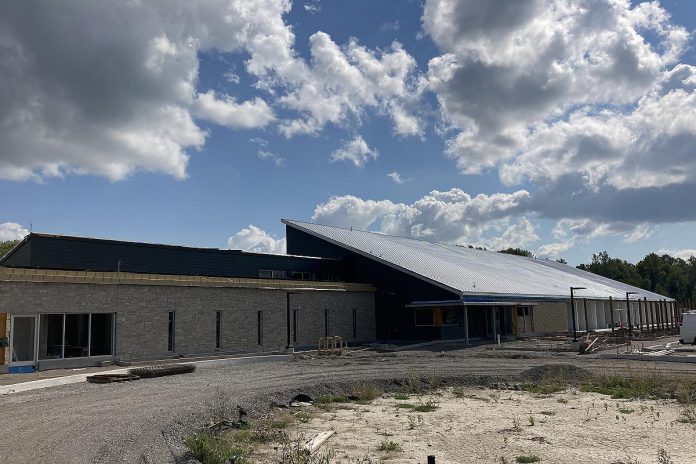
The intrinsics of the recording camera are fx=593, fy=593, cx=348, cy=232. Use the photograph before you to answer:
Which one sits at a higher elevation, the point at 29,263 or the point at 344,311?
the point at 29,263

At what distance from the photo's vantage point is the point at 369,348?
119 feet

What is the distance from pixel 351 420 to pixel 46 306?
15.5 m

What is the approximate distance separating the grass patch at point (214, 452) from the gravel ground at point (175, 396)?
1.07 ft

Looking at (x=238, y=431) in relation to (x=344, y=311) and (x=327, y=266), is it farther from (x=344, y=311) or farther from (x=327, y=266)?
(x=327, y=266)

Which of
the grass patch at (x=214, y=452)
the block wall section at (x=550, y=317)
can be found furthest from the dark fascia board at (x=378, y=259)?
the grass patch at (x=214, y=452)

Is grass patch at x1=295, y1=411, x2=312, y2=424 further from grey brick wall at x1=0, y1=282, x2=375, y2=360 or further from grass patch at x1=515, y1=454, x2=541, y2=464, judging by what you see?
grey brick wall at x1=0, y1=282, x2=375, y2=360

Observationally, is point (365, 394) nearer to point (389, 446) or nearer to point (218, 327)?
point (389, 446)

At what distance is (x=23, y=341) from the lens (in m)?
23.2

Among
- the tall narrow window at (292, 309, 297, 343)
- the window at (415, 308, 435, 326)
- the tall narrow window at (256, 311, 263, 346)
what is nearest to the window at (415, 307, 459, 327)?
the window at (415, 308, 435, 326)

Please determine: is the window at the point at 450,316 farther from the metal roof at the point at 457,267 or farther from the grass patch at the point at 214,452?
the grass patch at the point at 214,452

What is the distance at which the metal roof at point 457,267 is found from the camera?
1607 inches

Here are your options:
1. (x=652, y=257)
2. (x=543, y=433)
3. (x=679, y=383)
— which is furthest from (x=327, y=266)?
(x=652, y=257)

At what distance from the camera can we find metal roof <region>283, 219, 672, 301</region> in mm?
40812

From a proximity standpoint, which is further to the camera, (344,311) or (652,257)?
(652,257)
